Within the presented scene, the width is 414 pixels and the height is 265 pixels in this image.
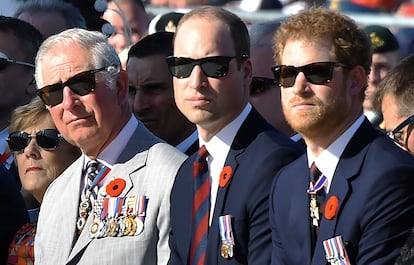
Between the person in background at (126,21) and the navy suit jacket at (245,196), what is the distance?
3.48 m

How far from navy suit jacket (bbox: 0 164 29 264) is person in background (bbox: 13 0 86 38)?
6.74 feet

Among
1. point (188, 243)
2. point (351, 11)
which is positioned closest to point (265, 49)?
point (188, 243)

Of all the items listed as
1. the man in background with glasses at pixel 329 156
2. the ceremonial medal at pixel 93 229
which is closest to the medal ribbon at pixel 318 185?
the man in background with glasses at pixel 329 156

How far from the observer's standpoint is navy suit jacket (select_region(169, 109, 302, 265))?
618 cm

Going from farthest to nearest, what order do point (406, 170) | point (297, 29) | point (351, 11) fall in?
1. point (351, 11)
2. point (297, 29)
3. point (406, 170)

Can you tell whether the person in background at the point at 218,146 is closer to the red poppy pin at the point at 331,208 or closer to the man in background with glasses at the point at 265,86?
the red poppy pin at the point at 331,208

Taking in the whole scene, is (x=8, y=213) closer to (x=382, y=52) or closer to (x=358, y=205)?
(x=358, y=205)

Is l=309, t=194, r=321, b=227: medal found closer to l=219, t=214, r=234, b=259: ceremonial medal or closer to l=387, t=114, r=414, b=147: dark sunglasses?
l=219, t=214, r=234, b=259: ceremonial medal

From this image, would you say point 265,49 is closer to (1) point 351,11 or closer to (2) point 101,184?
(2) point 101,184

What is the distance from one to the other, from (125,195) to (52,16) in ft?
9.55

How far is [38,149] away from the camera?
7.75 meters

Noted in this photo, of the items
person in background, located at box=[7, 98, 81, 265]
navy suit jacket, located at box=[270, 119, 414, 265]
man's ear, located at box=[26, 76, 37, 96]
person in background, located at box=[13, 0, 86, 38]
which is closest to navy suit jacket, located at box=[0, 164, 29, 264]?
person in background, located at box=[7, 98, 81, 265]

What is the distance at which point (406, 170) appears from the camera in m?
5.61

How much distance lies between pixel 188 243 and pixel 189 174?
0.35m
